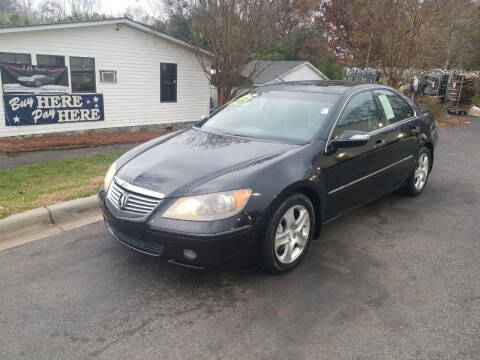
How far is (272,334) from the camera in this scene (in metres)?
2.67

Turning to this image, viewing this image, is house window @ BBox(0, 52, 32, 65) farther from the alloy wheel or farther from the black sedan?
the alloy wheel

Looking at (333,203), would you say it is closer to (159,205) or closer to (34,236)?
(159,205)

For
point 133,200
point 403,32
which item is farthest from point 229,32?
point 133,200

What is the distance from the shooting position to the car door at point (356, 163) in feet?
12.5

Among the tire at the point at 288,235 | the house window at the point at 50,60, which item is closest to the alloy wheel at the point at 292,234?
the tire at the point at 288,235

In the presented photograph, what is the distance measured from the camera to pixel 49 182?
19.2 ft

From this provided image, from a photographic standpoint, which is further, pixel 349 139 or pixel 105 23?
pixel 105 23

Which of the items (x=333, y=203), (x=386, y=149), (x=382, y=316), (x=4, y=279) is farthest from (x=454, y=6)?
(x=4, y=279)

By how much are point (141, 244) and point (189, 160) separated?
808 millimetres

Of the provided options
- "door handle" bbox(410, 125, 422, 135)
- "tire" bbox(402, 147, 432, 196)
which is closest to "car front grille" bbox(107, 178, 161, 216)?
"door handle" bbox(410, 125, 422, 135)

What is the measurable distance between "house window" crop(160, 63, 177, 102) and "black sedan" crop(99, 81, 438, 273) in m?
9.35

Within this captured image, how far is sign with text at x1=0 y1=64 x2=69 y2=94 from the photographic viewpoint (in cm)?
983

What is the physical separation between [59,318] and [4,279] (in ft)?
2.85

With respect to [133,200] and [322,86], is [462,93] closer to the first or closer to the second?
[322,86]
